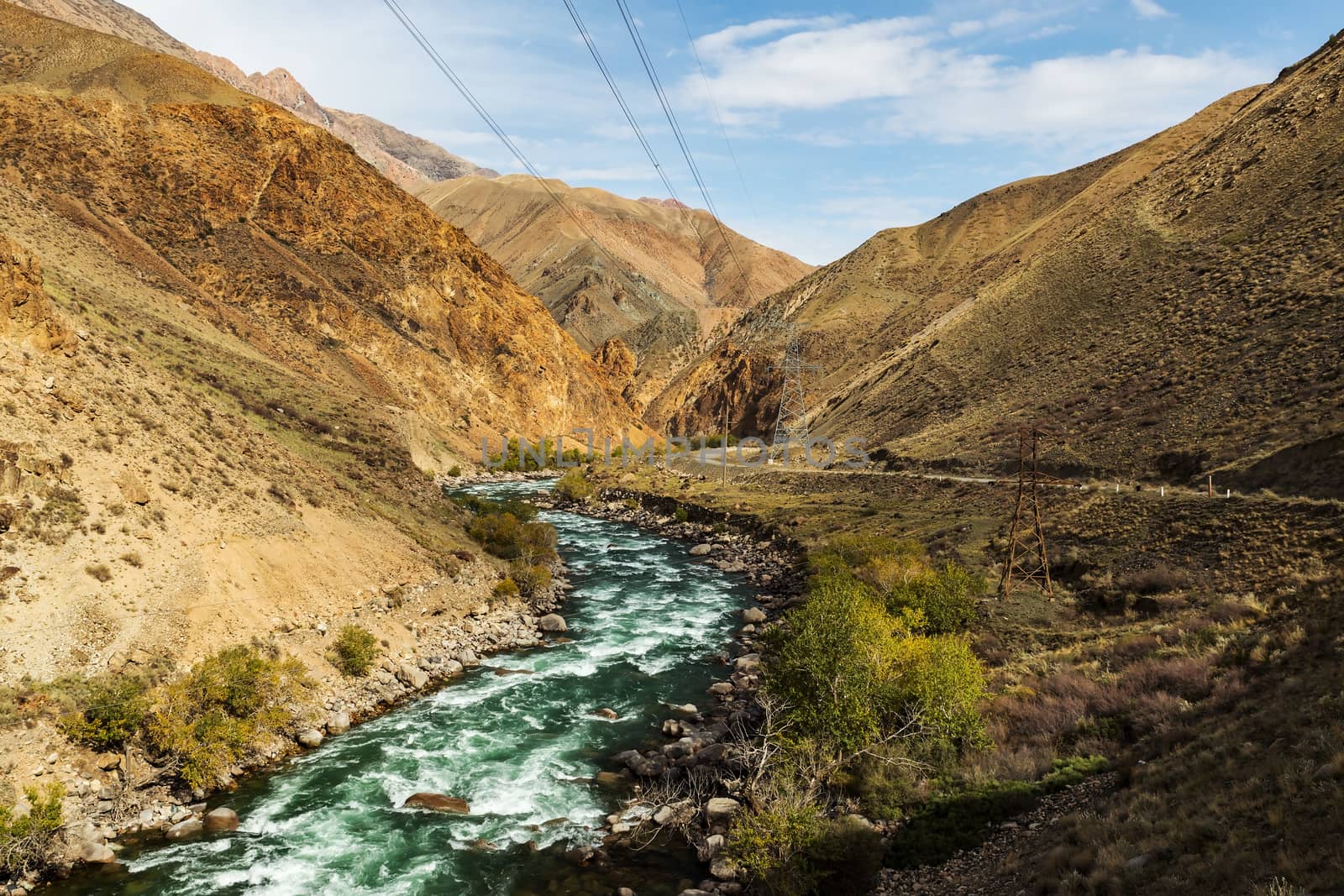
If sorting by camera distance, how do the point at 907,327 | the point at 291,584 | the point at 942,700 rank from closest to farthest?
the point at 942,700, the point at 291,584, the point at 907,327

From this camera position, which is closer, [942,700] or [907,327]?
[942,700]

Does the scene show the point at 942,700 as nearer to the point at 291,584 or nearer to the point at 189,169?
the point at 291,584

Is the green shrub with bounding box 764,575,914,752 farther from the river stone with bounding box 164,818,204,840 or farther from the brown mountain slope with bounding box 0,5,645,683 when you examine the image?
the brown mountain slope with bounding box 0,5,645,683

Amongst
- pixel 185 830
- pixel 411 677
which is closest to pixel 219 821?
pixel 185 830

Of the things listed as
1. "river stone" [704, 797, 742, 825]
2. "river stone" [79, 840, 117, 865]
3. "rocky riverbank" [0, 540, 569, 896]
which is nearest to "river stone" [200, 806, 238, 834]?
"rocky riverbank" [0, 540, 569, 896]

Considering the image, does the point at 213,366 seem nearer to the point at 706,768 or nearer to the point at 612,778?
the point at 612,778

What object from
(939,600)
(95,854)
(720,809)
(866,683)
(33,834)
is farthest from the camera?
(939,600)

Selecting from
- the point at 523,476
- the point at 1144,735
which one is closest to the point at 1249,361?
the point at 1144,735
